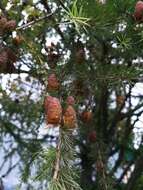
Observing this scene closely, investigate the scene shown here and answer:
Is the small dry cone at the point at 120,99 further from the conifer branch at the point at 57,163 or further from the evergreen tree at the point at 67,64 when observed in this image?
the conifer branch at the point at 57,163

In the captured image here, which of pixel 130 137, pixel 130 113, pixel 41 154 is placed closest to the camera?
pixel 41 154

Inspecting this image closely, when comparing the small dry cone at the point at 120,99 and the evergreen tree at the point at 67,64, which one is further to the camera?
the small dry cone at the point at 120,99

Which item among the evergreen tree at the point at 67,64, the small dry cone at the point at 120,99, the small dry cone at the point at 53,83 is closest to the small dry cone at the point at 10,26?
the evergreen tree at the point at 67,64

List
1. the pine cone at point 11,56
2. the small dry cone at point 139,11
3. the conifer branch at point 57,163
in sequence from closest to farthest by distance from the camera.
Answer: the conifer branch at point 57,163, the small dry cone at point 139,11, the pine cone at point 11,56

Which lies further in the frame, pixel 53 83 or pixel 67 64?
pixel 67 64

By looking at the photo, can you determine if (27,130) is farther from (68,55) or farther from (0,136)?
(68,55)

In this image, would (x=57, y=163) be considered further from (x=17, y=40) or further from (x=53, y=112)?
(x=17, y=40)

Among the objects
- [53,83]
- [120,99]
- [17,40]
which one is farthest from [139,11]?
[120,99]

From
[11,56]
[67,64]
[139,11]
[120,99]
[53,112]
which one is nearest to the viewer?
[53,112]

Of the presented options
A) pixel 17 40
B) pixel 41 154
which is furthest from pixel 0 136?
pixel 41 154
